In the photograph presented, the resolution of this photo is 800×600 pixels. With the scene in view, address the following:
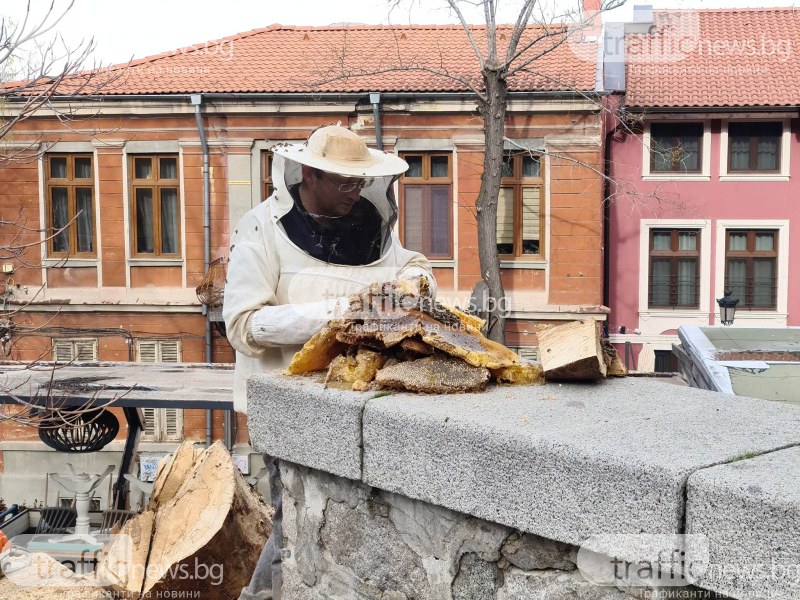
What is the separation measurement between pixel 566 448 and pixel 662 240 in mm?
15811

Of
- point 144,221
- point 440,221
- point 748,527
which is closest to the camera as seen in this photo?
point 748,527

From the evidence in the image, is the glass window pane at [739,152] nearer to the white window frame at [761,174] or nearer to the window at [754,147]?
the window at [754,147]

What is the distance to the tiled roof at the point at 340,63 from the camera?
1478 cm

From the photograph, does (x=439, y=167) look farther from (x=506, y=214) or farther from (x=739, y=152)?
(x=739, y=152)

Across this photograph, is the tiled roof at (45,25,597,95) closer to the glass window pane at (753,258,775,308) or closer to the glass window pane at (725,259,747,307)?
the glass window pane at (725,259,747,307)

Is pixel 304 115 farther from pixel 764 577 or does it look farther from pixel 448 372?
pixel 764 577

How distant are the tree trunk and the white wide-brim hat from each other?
33.4ft

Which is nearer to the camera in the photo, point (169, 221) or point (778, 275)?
point (169, 221)

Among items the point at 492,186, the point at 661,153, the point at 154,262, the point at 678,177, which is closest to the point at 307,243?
the point at 492,186

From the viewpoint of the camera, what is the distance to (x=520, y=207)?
604 inches

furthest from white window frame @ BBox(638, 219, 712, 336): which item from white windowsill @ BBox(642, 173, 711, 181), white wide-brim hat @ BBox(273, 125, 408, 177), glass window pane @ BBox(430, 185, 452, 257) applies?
white wide-brim hat @ BBox(273, 125, 408, 177)

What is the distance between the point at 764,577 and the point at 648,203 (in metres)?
15.5

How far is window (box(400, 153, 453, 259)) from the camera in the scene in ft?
50.3

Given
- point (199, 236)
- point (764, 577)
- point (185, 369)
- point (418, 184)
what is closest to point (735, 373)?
point (764, 577)
